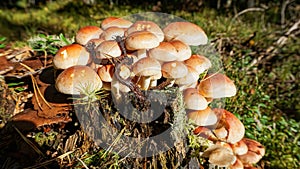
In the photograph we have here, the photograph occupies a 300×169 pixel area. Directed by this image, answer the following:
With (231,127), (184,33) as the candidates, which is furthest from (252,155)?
(184,33)

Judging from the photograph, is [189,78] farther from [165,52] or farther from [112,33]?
[112,33]

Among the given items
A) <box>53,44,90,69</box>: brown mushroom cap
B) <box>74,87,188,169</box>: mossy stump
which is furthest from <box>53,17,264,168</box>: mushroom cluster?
<box>74,87,188,169</box>: mossy stump

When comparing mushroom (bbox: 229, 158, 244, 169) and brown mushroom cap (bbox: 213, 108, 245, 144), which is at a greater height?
brown mushroom cap (bbox: 213, 108, 245, 144)

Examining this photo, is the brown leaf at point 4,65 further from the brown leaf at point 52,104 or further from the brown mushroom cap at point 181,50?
the brown mushroom cap at point 181,50

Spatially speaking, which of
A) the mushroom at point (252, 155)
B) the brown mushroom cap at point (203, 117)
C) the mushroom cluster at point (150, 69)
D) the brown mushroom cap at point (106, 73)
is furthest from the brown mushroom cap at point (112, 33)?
the mushroom at point (252, 155)

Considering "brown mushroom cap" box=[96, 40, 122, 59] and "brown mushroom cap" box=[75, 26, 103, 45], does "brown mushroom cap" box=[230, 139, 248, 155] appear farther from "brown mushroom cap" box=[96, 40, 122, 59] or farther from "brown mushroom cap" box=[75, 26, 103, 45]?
"brown mushroom cap" box=[75, 26, 103, 45]

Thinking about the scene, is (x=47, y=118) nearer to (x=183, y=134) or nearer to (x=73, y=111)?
(x=73, y=111)

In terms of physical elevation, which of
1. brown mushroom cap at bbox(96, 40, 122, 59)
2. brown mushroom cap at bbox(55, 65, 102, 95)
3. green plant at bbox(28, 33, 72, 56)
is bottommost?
brown mushroom cap at bbox(55, 65, 102, 95)
